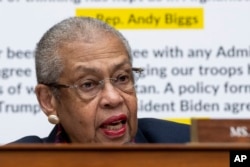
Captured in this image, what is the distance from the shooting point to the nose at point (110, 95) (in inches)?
80.4

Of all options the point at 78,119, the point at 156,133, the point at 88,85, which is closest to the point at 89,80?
the point at 88,85

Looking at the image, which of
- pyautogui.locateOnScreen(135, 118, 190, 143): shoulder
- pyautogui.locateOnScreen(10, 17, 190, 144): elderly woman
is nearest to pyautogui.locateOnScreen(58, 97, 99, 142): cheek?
pyautogui.locateOnScreen(10, 17, 190, 144): elderly woman

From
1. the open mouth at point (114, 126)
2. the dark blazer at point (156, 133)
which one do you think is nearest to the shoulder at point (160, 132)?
the dark blazer at point (156, 133)

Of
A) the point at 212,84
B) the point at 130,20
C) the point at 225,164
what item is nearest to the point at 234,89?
the point at 212,84

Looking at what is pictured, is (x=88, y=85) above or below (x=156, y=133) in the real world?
above

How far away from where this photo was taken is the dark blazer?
2.26 m

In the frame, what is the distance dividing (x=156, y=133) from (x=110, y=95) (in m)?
0.32

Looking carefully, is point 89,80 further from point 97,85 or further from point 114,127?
point 114,127

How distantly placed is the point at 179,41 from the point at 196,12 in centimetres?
14

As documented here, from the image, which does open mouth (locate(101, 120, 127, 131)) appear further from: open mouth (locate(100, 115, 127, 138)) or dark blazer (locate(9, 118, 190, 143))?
dark blazer (locate(9, 118, 190, 143))

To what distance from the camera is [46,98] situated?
7.32 ft

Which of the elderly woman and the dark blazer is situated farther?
the dark blazer

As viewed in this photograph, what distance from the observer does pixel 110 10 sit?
2748 mm

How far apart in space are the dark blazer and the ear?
2.7 inches
